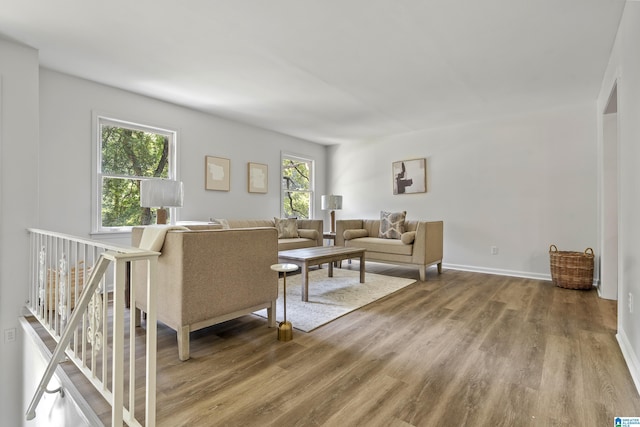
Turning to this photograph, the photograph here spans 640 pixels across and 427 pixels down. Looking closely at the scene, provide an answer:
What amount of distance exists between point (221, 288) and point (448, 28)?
8.54 ft

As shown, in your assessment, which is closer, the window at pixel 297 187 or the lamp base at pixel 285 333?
the lamp base at pixel 285 333

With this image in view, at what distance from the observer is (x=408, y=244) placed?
14.2ft

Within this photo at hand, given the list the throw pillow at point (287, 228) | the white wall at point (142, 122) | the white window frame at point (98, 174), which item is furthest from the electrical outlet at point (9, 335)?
the throw pillow at point (287, 228)

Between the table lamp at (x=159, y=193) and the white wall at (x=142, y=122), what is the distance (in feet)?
2.92

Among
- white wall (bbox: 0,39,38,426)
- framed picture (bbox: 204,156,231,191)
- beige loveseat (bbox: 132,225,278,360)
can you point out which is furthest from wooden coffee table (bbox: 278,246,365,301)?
white wall (bbox: 0,39,38,426)

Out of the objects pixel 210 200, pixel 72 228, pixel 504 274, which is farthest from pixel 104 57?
pixel 504 274

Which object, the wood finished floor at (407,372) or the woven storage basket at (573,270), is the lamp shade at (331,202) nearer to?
the wood finished floor at (407,372)

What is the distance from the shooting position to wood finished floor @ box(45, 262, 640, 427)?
1.46m

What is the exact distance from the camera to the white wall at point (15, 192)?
2.65m

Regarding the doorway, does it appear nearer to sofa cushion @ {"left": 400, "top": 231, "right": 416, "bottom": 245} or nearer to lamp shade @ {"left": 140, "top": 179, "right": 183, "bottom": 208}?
sofa cushion @ {"left": 400, "top": 231, "right": 416, "bottom": 245}

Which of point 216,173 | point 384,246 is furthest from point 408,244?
point 216,173

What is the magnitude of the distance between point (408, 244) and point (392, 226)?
675mm

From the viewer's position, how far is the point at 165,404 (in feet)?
5.00

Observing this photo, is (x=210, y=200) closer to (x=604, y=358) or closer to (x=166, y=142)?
(x=166, y=142)
